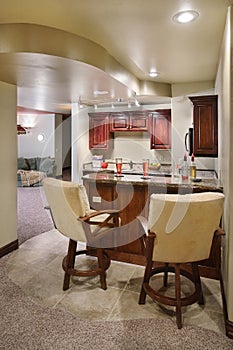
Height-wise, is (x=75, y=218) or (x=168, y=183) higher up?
(x=168, y=183)

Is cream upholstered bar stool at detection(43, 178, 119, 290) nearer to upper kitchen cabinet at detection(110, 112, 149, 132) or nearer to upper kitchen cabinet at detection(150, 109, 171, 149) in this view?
upper kitchen cabinet at detection(150, 109, 171, 149)

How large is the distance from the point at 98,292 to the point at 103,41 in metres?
2.62

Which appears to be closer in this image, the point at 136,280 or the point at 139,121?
the point at 136,280

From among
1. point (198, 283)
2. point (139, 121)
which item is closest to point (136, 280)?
point (198, 283)

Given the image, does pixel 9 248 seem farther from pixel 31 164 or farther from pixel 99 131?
pixel 31 164

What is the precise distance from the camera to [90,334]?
2141 mm

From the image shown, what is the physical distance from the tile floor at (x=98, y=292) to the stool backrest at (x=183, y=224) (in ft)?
1.72

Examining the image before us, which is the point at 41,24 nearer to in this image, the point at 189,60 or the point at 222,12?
the point at 222,12

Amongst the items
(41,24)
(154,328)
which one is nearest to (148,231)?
(154,328)

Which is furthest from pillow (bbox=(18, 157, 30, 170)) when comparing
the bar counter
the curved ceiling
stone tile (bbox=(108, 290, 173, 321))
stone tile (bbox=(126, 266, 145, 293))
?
stone tile (bbox=(108, 290, 173, 321))

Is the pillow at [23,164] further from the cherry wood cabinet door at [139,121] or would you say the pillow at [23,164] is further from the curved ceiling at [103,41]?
the curved ceiling at [103,41]

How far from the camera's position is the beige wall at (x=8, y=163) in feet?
11.7

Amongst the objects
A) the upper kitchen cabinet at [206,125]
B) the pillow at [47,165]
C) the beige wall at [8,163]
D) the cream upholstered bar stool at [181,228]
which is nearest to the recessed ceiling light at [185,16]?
the upper kitchen cabinet at [206,125]

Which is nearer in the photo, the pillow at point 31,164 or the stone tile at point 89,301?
the stone tile at point 89,301
